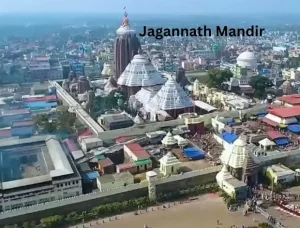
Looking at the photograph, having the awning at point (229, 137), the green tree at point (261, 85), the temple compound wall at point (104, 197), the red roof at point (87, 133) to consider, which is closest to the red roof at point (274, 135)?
the awning at point (229, 137)

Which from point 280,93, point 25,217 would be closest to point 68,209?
point 25,217

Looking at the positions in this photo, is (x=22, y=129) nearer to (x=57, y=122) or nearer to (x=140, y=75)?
(x=57, y=122)

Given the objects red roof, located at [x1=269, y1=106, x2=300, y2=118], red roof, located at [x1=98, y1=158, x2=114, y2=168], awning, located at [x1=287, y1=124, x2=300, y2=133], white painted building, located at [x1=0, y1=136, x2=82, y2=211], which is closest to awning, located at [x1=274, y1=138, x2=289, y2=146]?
awning, located at [x1=287, y1=124, x2=300, y2=133]

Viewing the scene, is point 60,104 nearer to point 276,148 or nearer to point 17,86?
point 17,86

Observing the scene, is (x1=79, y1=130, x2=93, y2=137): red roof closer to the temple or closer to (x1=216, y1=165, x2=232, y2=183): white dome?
the temple

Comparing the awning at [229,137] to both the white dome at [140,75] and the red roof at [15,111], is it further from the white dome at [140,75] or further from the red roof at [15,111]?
the red roof at [15,111]

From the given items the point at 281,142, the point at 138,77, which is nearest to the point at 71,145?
the point at 281,142
